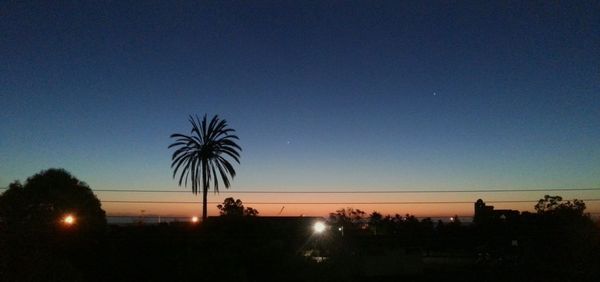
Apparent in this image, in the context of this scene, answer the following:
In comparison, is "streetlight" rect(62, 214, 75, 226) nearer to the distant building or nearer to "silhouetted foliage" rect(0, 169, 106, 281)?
"silhouetted foliage" rect(0, 169, 106, 281)

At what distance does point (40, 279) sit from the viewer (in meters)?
20.2

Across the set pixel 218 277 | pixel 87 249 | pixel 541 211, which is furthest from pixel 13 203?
pixel 541 211

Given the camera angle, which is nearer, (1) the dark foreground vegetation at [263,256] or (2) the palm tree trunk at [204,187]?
(1) the dark foreground vegetation at [263,256]

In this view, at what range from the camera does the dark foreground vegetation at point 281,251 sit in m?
26.4

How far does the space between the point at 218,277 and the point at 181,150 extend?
24.1m

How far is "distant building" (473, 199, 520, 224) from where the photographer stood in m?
60.9

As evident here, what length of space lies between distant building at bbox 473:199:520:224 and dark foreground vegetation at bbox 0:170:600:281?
19 centimetres

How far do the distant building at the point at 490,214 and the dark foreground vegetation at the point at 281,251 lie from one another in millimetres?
194

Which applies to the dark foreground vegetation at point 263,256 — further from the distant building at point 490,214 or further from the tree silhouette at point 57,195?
the tree silhouette at point 57,195

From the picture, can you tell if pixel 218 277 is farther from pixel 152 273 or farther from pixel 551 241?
pixel 551 241

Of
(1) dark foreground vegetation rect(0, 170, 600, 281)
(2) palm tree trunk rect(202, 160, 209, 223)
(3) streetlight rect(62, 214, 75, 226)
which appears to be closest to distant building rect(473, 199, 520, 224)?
(1) dark foreground vegetation rect(0, 170, 600, 281)

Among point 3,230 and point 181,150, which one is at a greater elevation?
point 181,150

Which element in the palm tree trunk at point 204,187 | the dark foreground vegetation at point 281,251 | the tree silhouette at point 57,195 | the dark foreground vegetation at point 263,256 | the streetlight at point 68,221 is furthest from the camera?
the tree silhouette at point 57,195

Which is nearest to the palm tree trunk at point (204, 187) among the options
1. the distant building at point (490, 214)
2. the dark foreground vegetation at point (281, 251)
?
the dark foreground vegetation at point (281, 251)
